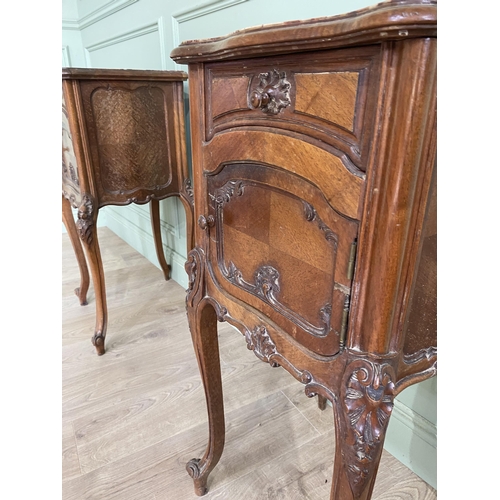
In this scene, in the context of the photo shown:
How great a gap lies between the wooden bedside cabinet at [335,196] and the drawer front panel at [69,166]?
2.49 ft

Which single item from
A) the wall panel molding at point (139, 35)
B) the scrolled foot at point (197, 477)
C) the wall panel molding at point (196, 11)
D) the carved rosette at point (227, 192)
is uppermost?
the wall panel molding at point (196, 11)

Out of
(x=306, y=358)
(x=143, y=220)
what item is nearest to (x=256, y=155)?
(x=306, y=358)

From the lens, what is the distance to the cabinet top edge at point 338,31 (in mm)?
343

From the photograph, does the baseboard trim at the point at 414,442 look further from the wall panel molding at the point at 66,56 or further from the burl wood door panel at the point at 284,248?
the wall panel molding at the point at 66,56

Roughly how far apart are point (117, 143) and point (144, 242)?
1031 millimetres

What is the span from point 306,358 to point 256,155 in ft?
0.98

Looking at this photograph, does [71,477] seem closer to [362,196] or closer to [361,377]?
[361,377]

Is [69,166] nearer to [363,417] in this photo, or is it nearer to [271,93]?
[271,93]

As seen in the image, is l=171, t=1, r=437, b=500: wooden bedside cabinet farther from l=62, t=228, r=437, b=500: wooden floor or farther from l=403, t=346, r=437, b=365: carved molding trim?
l=62, t=228, r=437, b=500: wooden floor

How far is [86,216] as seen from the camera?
52.2 inches

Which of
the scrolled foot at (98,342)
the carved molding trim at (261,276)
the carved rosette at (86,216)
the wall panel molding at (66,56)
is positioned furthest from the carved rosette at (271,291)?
the wall panel molding at (66,56)

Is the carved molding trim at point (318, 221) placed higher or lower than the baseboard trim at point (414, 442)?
higher
